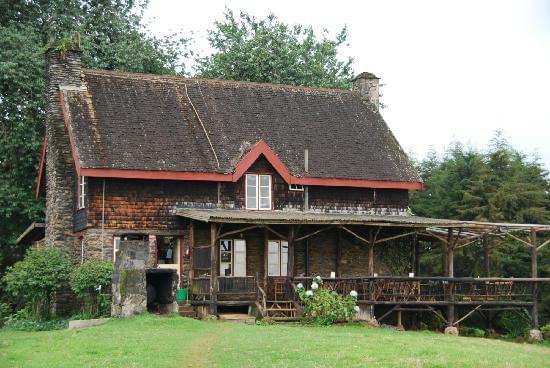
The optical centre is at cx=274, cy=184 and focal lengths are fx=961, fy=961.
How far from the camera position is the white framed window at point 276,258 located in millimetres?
33000

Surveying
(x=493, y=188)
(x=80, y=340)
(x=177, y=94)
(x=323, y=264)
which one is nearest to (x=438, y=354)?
(x=80, y=340)

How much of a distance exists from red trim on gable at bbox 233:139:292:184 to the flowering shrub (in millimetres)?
5930

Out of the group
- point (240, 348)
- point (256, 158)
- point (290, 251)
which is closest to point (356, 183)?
point (256, 158)

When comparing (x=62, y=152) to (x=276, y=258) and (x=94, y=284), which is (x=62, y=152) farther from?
(x=276, y=258)

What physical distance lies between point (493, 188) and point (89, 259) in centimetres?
1910

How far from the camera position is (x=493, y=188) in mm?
41688

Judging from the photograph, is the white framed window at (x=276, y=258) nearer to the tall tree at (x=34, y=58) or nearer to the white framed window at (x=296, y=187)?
the white framed window at (x=296, y=187)

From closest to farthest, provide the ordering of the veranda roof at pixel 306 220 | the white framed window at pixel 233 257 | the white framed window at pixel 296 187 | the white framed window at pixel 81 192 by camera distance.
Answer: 1. the veranda roof at pixel 306 220
2. the white framed window at pixel 81 192
3. the white framed window at pixel 233 257
4. the white framed window at pixel 296 187

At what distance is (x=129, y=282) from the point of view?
26.1 meters

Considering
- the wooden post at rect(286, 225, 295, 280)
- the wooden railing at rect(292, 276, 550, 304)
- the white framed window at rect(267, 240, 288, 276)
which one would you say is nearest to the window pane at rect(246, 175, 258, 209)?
the white framed window at rect(267, 240, 288, 276)

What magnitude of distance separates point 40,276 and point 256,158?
815 centimetres

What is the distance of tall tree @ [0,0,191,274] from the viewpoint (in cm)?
3803

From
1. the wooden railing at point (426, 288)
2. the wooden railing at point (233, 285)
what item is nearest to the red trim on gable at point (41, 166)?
the wooden railing at point (233, 285)

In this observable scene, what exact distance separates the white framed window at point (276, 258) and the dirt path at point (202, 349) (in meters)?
7.43
